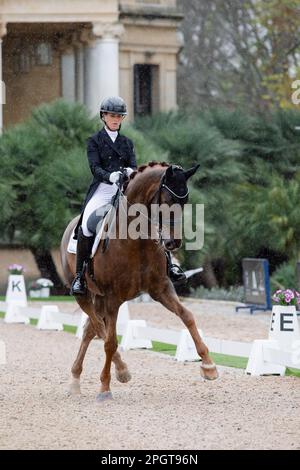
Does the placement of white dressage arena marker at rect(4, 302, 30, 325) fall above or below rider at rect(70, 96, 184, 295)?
below

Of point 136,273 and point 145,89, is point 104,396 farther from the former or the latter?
point 145,89

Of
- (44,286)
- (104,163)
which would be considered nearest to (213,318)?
(44,286)

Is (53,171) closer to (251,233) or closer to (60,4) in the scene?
(251,233)

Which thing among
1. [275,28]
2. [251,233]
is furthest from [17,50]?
[251,233]

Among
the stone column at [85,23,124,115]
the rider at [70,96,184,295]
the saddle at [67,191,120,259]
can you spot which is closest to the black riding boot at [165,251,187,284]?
the rider at [70,96,184,295]

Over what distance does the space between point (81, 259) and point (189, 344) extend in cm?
300

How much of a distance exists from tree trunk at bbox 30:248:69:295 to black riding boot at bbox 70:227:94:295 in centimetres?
1822

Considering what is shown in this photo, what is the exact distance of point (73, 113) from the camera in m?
30.9

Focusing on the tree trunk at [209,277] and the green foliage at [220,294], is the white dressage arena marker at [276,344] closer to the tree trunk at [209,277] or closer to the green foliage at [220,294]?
the green foliage at [220,294]

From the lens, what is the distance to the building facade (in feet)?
129

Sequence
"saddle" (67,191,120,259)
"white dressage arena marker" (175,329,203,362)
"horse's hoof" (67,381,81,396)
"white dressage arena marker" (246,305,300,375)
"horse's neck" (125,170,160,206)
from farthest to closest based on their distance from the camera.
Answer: "white dressage arena marker" (175,329,203,362) < "white dressage arena marker" (246,305,300,375) < "horse's hoof" (67,381,81,396) < "saddle" (67,191,120,259) < "horse's neck" (125,170,160,206)

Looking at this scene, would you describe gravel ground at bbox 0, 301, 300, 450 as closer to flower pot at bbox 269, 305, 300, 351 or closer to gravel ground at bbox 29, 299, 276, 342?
flower pot at bbox 269, 305, 300, 351

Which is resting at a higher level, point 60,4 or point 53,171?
point 60,4

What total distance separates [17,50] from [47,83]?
1420mm
